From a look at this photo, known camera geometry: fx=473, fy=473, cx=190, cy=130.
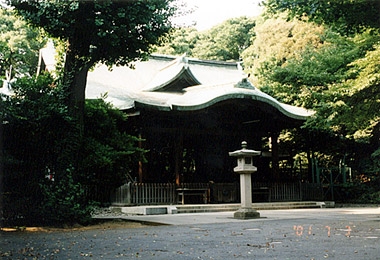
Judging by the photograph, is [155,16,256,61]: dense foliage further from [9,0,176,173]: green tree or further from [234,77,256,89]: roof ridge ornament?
[9,0,176,173]: green tree

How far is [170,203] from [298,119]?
654cm

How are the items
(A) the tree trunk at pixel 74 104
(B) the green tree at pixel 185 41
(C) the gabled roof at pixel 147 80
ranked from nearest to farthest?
(A) the tree trunk at pixel 74 104 → (C) the gabled roof at pixel 147 80 → (B) the green tree at pixel 185 41

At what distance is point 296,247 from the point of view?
6379 millimetres

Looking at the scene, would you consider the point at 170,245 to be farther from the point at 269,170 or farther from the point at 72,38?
the point at 269,170

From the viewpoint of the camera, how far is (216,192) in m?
19.1

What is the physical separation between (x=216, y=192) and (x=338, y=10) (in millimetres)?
10498

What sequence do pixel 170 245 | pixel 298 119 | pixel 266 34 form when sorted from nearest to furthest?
pixel 170 245, pixel 298 119, pixel 266 34

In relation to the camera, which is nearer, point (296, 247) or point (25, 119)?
point (296, 247)

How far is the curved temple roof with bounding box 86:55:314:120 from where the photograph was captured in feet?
59.7

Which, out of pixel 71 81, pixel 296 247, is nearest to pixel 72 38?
pixel 71 81

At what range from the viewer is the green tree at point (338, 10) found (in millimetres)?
9852

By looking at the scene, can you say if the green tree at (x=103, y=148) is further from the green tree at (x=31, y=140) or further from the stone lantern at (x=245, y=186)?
the stone lantern at (x=245, y=186)

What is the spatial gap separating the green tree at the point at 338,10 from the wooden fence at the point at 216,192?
8.85 meters

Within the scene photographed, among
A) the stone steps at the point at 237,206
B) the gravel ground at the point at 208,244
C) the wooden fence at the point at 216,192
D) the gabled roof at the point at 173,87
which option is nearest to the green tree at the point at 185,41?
the gabled roof at the point at 173,87
